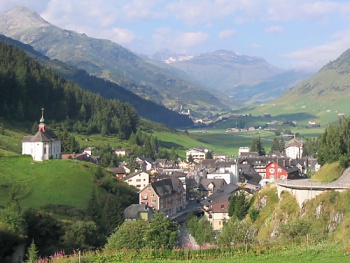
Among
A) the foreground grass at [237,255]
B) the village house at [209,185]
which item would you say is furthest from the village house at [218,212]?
the foreground grass at [237,255]

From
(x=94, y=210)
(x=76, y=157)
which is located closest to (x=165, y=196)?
(x=94, y=210)

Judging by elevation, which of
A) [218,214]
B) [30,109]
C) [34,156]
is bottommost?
[218,214]

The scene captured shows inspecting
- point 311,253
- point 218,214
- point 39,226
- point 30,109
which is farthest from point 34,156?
point 311,253

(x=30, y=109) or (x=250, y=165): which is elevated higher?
(x=30, y=109)

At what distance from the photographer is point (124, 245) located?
41.9 meters

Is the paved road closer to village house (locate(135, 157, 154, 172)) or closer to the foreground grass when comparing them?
the foreground grass

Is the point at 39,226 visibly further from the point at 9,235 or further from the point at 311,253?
the point at 311,253

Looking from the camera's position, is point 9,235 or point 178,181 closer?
point 9,235

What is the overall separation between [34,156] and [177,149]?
3302 inches

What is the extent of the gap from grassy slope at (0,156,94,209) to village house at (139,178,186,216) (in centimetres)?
837

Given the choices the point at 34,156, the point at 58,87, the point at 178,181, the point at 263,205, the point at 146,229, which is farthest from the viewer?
the point at 58,87

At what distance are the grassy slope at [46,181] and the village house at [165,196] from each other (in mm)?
8371

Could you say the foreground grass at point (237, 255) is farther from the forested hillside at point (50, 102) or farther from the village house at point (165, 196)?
the forested hillside at point (50, 102)

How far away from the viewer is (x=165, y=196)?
83062 millimetres
